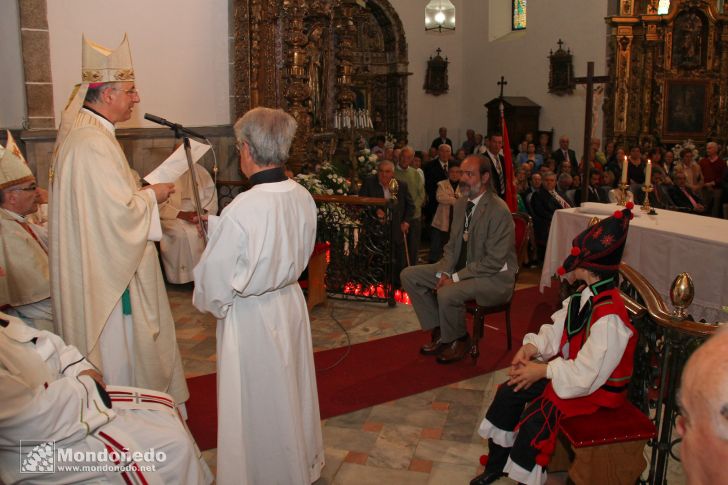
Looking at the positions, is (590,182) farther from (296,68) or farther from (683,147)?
(683,147)

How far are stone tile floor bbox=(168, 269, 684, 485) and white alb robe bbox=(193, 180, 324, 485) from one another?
544 millimetres

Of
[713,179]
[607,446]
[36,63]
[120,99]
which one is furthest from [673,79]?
[120,99]

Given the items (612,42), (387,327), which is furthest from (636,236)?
(612,42)

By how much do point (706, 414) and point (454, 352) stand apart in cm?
403

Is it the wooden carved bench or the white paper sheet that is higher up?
the white paper sheet

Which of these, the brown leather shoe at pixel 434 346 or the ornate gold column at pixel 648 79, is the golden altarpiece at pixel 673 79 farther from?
the brown leather shoe at pixel 434 346

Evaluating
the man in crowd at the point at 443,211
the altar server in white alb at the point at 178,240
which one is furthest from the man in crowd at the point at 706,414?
the man in crowd at the point at 443,211

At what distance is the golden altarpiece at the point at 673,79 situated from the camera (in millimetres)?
14945

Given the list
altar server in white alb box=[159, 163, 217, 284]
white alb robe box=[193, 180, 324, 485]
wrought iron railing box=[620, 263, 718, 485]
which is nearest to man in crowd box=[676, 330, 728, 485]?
wrought iron railing box=[620, 263, 718, 485]

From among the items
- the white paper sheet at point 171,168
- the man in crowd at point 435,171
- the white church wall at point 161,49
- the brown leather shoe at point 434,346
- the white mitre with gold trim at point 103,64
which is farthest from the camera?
the man in crowd at point 435,171

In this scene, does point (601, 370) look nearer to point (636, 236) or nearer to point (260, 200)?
point (260, 200)

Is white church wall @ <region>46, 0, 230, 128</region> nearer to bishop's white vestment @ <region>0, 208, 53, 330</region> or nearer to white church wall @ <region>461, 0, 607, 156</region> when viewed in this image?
bishop's white vestment @ <region>0, 208, 53, 330</region>

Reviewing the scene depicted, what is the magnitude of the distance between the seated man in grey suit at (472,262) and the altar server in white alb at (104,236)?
7.62 feet

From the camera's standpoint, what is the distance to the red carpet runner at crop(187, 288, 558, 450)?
14.8 ft
